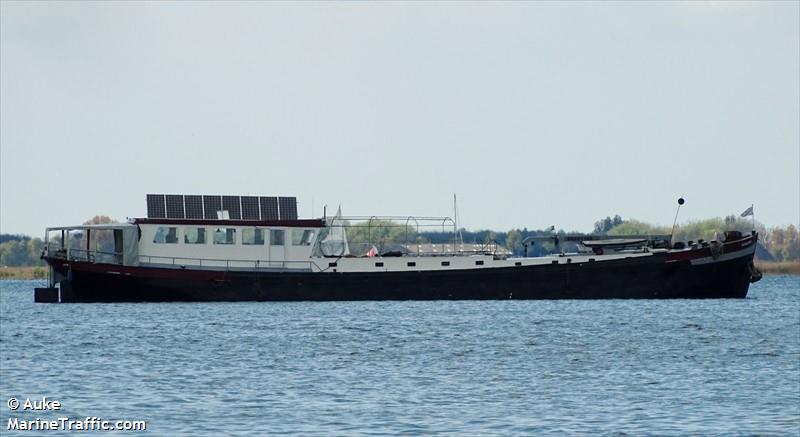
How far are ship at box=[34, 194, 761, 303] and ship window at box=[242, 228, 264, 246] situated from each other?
59 mm

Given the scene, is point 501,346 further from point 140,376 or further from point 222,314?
point 222,314

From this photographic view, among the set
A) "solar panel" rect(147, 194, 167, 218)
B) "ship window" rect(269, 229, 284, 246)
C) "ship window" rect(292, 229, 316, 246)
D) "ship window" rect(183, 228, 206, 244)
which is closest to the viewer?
"ship window" rect(183, 228, 206, 244)

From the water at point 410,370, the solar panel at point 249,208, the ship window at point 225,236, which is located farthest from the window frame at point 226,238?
the water at point 410,370

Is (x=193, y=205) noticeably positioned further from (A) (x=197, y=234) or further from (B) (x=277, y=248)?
(B) (x=277, y=248)

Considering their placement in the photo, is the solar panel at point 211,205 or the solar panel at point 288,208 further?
the solar panel at point 288,208

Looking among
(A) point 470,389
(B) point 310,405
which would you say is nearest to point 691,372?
(A) point 470,389

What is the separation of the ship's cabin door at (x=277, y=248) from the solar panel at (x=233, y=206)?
2.30 metres

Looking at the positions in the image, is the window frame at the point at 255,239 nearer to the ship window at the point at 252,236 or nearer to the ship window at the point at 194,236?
the ship window at the point at 252,236

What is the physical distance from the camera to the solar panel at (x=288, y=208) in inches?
3334

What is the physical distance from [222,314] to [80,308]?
12.5 m

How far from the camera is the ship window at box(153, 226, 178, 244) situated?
269 ft

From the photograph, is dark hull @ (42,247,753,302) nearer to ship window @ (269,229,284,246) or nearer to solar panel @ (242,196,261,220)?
ship window @ (269,229,284,246)

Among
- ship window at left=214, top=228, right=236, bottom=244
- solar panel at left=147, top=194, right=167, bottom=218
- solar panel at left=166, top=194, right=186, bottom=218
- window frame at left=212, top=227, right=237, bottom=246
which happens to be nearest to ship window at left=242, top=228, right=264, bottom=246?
window frame at left=212, top=227, right=237, bottom=246

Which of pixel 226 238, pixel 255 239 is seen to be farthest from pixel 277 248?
pixel 226 238
